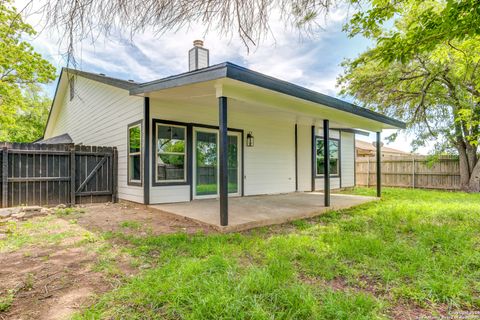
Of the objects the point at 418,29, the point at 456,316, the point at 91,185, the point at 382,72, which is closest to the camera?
the point at 456,316

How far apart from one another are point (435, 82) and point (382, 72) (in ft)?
7.17

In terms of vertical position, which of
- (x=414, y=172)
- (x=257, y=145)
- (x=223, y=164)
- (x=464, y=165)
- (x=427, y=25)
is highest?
(x=427, y=25)

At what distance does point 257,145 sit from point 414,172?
8.24m

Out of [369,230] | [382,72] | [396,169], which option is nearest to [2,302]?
[369,230]

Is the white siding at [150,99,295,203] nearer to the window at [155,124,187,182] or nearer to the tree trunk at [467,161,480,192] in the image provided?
the window at [155,124,187,182]

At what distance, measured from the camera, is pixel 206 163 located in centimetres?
709

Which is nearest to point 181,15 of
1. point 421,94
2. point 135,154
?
point 135,154

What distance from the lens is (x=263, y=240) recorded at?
379 centimetres

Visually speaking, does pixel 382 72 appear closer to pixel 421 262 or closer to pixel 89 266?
pixel 421 262

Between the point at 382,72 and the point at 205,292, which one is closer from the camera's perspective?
the point at 205,292

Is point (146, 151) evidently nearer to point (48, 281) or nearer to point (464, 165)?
point (48, 281)

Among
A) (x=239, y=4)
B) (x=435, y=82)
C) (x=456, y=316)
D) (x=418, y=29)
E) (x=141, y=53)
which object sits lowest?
(x=456, y=316)

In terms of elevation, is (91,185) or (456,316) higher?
(91,185)

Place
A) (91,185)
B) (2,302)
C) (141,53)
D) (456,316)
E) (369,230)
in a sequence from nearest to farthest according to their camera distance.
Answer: (456,316)
(2,302)
(141,53)
(369,230)
(91,185)
